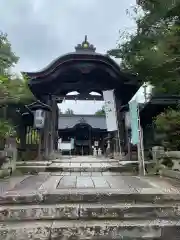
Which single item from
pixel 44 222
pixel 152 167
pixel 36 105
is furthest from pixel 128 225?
pixel 36 105

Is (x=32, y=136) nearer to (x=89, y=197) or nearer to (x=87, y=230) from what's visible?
(x=89, y=197)

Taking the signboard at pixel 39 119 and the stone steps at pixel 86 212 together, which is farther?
the signboard at pixel 39 119

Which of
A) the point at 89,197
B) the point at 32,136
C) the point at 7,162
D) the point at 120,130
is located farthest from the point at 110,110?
the point at 89,197

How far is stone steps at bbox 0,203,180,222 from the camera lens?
347cm

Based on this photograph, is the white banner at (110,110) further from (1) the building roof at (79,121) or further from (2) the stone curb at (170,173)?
(1) the building roof at (79,121)

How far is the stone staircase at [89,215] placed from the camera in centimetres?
319

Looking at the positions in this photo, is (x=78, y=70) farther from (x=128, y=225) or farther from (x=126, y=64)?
(x=128, y=225)

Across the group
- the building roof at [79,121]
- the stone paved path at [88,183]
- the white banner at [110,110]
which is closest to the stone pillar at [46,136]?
the white banner at [110,110]

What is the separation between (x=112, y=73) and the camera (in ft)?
34.4

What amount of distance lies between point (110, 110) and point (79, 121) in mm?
20496

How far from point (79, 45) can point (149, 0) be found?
24.1 feet

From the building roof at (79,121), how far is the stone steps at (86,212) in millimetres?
26317

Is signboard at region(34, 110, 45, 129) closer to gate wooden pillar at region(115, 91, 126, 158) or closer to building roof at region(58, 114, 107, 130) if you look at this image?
gate wooden pillar at region(115, 91, 126, 158)

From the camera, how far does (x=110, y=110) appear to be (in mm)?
10992
